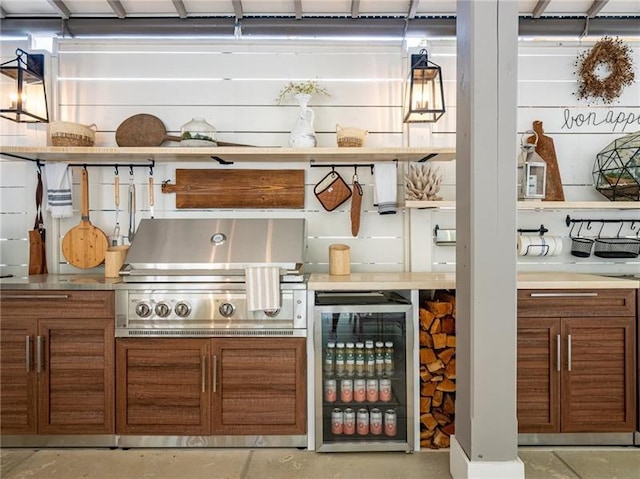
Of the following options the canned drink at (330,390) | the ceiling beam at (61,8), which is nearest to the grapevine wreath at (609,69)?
the canned drink at (330,390)

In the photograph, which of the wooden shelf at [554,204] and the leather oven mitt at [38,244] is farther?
the leather oven mitt at [38,244]

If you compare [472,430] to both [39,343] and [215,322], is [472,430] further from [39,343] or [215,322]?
[39,343]

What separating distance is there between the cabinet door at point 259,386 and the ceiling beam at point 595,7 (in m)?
2.89

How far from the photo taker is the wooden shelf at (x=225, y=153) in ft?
8.85

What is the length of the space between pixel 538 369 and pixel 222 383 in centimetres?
178

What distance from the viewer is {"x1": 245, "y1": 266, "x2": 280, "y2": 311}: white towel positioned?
96.1 inches

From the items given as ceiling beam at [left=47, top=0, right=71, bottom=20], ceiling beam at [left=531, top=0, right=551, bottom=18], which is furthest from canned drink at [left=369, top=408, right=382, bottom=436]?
ceiling beam at [left=47, top=0, right=71, bottom=20]

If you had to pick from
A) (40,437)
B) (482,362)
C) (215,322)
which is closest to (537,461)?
(482,362)

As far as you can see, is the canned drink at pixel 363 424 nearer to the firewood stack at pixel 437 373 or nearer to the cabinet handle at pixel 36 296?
the firewood stack at pixel 437 373

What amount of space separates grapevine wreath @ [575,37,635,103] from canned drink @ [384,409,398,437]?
2.60 m

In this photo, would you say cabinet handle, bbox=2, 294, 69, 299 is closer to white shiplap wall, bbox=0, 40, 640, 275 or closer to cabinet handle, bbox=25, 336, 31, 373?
cabinet handle, bbox=25, 336, 31, 373

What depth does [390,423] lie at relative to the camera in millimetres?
2531

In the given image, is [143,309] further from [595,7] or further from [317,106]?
[595,7]

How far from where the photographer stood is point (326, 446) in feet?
8.13
